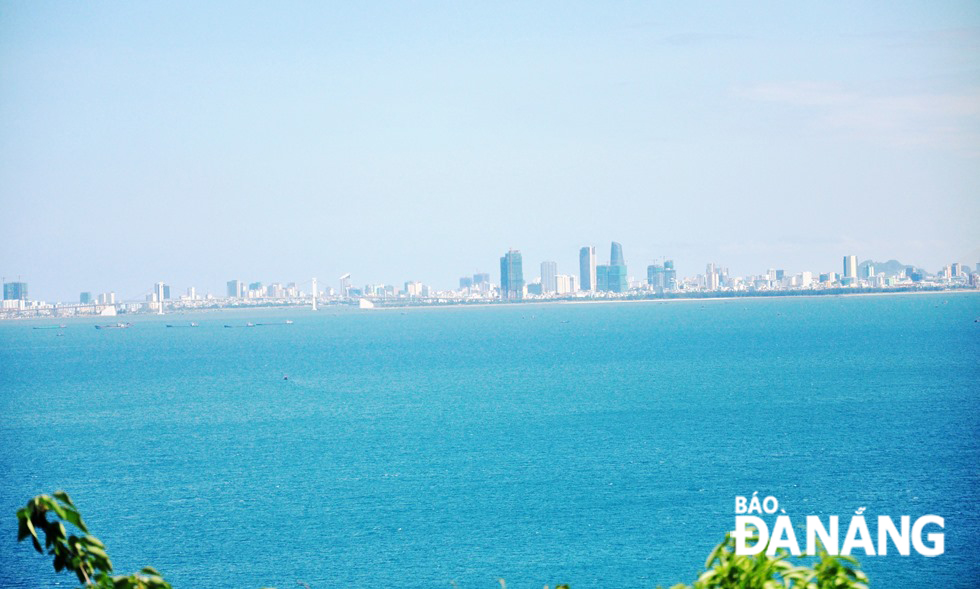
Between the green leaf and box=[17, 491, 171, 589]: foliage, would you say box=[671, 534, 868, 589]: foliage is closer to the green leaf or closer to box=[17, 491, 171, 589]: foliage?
box=[17, 491, 171, 589]: foliage

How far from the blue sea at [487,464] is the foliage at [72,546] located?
14.5 meters

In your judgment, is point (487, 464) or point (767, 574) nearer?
point (767, 574)

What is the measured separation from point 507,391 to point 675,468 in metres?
33.8

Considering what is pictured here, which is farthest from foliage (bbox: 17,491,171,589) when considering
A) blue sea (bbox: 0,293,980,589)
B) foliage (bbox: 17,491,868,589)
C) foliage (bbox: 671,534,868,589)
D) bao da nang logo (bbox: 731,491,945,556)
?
bao da nang logo (bbox: 731,491,945,556)

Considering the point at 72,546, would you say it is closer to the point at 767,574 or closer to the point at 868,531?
the point at 767,574

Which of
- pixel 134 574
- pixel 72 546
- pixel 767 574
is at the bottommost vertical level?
pixel 767 574

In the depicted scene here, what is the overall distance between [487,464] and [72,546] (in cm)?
4688

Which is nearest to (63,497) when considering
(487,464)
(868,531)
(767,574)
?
(767,574)

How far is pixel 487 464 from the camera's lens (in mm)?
52031

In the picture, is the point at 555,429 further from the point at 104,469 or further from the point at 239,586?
the point at 239,586

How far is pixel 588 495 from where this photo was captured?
4481cm

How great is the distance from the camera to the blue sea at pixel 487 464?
1448 inches

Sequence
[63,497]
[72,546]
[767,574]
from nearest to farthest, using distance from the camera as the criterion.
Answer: [63,497] < [72,546] < [767,574]

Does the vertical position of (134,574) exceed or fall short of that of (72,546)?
it falls short
